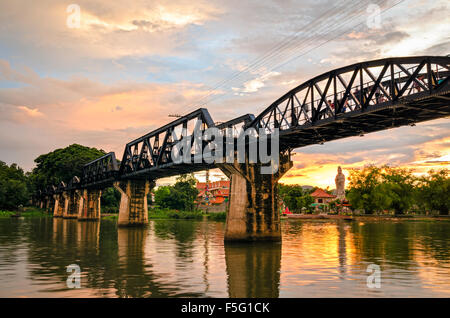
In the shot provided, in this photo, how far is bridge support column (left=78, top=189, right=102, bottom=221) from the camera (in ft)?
359

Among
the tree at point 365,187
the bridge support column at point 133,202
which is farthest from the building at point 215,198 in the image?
the bridge support column at point 133,202

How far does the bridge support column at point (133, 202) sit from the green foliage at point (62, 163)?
199 ft

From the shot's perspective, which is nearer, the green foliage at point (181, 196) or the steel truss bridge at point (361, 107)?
the steel truss bridge at point (361, 107)

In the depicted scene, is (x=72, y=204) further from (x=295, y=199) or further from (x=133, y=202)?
(x=295, y=199)

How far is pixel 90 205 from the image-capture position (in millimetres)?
111750

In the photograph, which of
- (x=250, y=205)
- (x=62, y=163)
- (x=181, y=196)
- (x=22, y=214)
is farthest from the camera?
(x=181, y=196)

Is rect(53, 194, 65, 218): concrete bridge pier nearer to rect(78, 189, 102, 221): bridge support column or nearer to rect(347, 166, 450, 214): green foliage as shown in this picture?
rect(78, 189, 102, 221): bridge support column

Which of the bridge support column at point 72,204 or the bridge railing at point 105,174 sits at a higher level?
the bridge railing at point 105,174

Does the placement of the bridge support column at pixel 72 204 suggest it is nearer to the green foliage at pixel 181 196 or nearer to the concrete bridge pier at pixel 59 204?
the concrete bridge pier at pixel 59 204

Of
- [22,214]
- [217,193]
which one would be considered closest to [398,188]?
[217,193]

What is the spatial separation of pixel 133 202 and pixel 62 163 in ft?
223

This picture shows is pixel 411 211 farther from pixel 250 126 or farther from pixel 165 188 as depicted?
pixel 250 126

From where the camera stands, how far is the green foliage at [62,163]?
13390 centimetres
